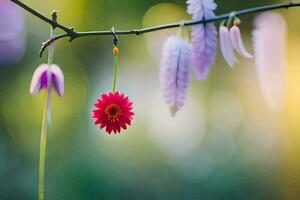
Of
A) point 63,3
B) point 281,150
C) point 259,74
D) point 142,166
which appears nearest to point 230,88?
point 281,150

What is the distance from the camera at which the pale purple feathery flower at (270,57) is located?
0.47 metres

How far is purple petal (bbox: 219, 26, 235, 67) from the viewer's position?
461mm

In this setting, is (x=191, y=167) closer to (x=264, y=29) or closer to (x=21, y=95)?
(x=21, y=95)

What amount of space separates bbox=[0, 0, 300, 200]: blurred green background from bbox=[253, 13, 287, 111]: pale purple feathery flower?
2.79ft

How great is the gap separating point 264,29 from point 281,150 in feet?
3.28

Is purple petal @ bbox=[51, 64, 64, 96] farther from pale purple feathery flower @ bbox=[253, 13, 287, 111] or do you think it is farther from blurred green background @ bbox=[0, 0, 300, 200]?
blurred green background @ bbox=[0, 0, 300, 200]

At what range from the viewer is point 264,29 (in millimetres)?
477

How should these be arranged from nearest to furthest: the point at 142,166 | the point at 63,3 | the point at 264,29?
1. the point at 264,29
2. the point at 63,3
3. the point at 142,166

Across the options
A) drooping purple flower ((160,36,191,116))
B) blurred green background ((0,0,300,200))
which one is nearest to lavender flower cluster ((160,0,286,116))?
drooping purple flower ((160,36,191,116))

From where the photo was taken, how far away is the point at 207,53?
439 mm

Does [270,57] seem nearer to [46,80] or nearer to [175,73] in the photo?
[175,73]

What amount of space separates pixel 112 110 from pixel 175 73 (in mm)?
76

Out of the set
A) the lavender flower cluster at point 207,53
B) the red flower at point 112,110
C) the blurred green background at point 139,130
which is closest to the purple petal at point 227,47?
the lavender flower cluster at point 207,53

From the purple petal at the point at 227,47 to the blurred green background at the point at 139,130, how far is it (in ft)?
2.82
